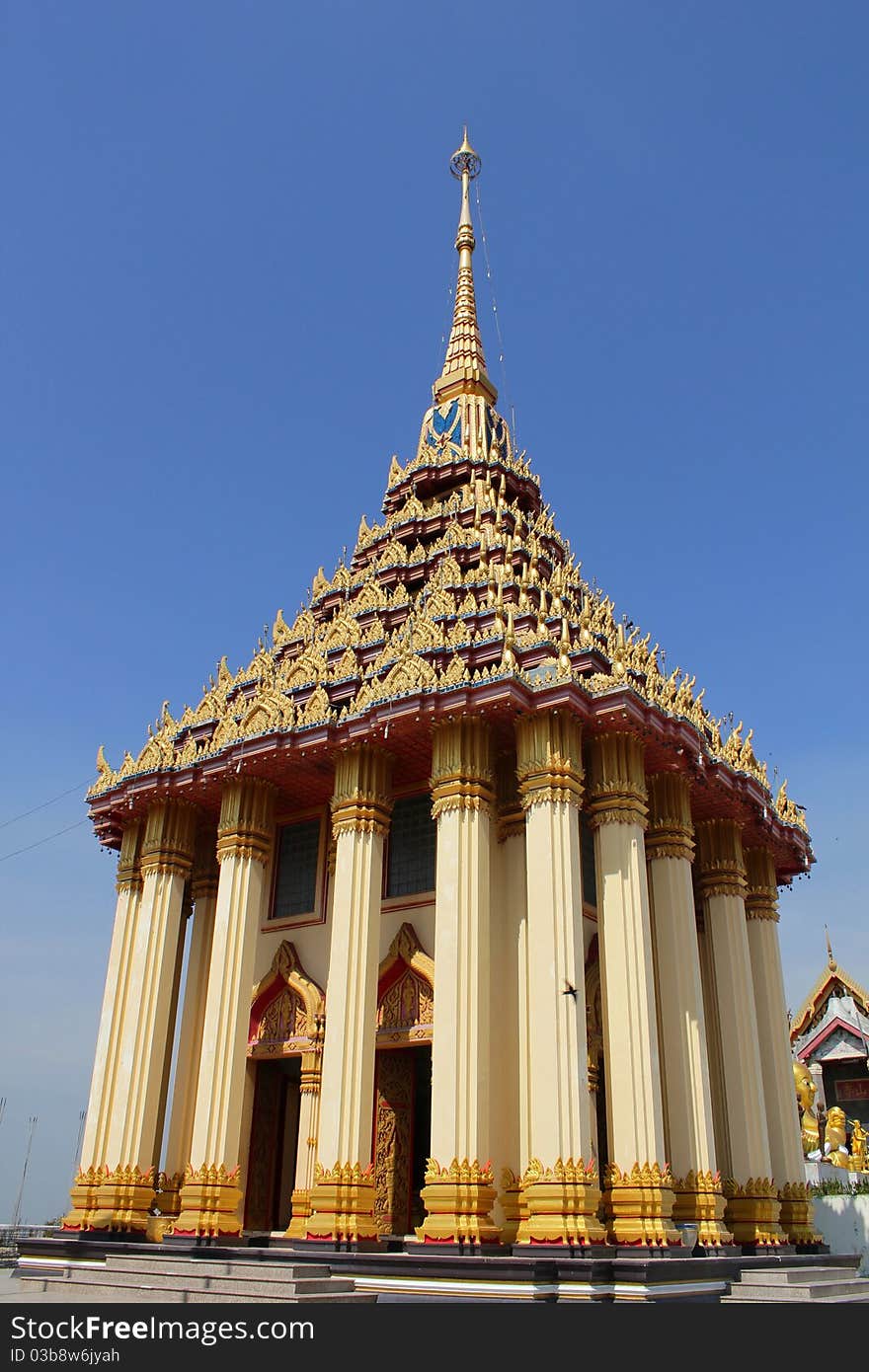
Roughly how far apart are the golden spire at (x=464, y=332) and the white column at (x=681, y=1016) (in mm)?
15500

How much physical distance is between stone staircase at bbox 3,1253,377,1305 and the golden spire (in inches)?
915

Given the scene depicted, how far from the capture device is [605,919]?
17641 millimetres

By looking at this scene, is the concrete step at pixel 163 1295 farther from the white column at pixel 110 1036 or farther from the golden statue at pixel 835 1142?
the golden statue at pixel 835 1142

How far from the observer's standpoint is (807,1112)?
28.5 m

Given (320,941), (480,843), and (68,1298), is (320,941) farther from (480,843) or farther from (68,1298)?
(68,1298)

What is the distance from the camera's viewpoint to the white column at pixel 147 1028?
20.0m

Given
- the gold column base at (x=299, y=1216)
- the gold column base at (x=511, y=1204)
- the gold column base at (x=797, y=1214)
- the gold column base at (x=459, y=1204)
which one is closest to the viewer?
the gold column base at (x=459, y=1204)

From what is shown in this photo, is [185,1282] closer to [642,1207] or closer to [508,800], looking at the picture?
[642,1207]

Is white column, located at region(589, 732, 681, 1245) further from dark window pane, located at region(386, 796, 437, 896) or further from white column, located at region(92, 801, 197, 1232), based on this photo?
white column, located at region(92, 801, 197, 1232)

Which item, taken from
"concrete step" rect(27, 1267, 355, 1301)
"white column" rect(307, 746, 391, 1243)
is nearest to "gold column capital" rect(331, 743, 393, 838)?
"white column" rect(307, 746, 391, 1243)

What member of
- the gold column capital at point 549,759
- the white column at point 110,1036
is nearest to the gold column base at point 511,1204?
the gold column capital at point 549,759

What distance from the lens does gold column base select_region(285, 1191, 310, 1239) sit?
56.2ft
